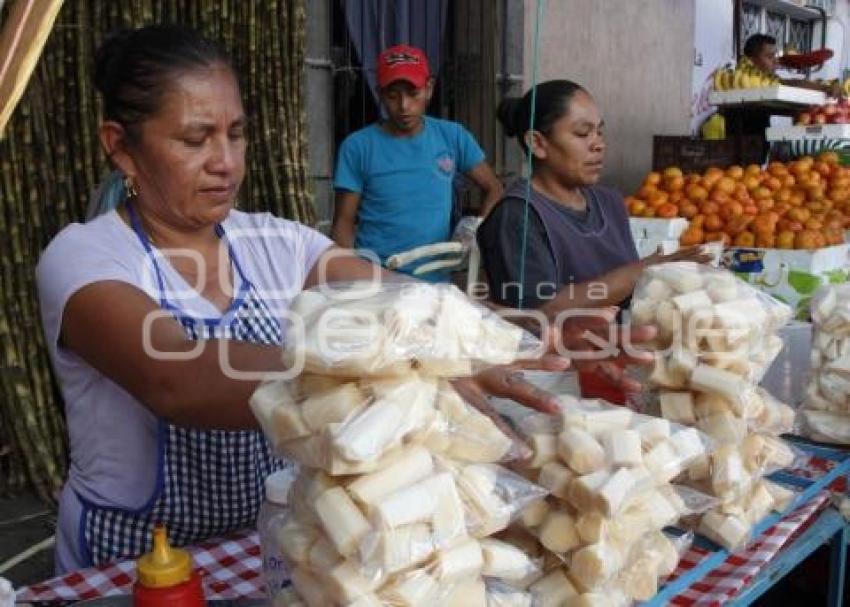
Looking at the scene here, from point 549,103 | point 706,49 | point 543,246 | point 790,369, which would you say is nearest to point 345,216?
point 549,103

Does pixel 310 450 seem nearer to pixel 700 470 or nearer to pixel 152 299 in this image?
pixel 152 299

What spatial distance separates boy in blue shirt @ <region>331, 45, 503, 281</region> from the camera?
3.79 meters

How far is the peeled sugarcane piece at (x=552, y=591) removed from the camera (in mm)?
1063

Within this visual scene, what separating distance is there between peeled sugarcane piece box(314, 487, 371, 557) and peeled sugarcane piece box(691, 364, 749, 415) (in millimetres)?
712

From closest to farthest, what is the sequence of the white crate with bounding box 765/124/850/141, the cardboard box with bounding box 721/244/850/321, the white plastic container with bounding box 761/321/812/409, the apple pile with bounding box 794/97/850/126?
the white plastic container with bounding box 761/321/812/409
the cardboard box with bounding box 721/244/850/321
the white crate with bounding box 765/124/850/141
the apple pile with bounding box 794/97/850/126

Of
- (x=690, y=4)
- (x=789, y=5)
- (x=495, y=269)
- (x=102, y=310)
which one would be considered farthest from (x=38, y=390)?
(x=789, y=5)

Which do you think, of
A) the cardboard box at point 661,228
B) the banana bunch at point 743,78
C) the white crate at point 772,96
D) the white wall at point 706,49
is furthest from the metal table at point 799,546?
the white wall at point 706,49

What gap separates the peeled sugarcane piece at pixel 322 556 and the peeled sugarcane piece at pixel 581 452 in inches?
14.2

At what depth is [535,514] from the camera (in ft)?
3.55

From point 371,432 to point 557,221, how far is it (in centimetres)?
175

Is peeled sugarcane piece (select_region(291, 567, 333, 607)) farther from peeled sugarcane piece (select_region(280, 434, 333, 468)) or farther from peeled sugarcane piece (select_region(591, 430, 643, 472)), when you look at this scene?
peeled sugarcane piece (select_region(591, 430, 643, 472))

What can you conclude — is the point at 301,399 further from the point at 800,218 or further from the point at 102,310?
the point at 800,218

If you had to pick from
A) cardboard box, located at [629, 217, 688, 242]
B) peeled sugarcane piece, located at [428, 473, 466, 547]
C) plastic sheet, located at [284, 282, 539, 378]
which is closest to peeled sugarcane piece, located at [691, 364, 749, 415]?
plastic sheet, located at [284, 282, 539, 378]

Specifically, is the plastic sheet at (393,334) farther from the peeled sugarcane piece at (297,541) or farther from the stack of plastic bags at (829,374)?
the stack of plastic bags at (829,374)
